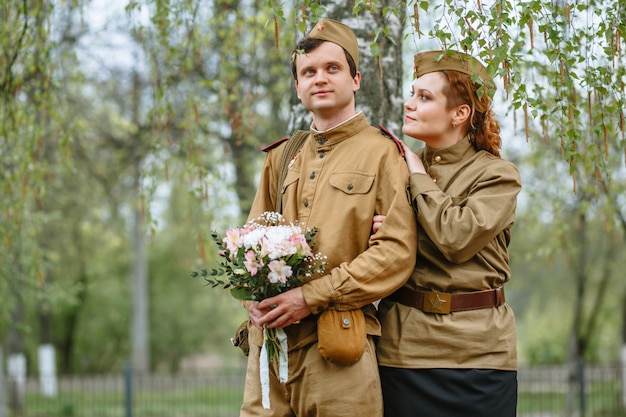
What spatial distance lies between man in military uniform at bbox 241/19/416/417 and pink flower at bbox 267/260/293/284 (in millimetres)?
128

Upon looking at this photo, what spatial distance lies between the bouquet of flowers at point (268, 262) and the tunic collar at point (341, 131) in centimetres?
43

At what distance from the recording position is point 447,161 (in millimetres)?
3184

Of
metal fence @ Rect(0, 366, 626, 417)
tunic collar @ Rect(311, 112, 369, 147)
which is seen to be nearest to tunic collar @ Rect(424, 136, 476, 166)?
tunic collar @ Rect(311, 112, 369, 147)

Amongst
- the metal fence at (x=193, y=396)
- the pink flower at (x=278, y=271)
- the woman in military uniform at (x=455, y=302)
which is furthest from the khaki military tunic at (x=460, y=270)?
the metal fence at (x=193, y=396)

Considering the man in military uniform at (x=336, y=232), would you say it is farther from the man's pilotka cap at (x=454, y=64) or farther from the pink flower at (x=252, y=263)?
the man's pilotka cap at (x=454, y=64)

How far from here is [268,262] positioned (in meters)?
2.72

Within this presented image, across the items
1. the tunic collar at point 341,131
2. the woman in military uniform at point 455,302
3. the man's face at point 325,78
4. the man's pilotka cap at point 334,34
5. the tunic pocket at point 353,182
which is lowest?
the woman in military uniform at point 455,302

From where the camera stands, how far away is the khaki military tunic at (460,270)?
9.43 ft

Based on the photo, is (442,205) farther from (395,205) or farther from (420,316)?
(420,316)

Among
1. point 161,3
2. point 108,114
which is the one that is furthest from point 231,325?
point 161,3

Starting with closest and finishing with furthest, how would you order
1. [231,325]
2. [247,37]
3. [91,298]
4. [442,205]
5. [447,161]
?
[442,205] → [447,161] → [247,37] → [91,298] → [231,325]

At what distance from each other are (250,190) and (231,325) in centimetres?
1605

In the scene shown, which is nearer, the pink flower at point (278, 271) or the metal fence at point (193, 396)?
the pink flower at point (278, 271)

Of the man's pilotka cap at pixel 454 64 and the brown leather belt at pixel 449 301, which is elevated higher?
the man's pilotka cap at pixel 454 64
